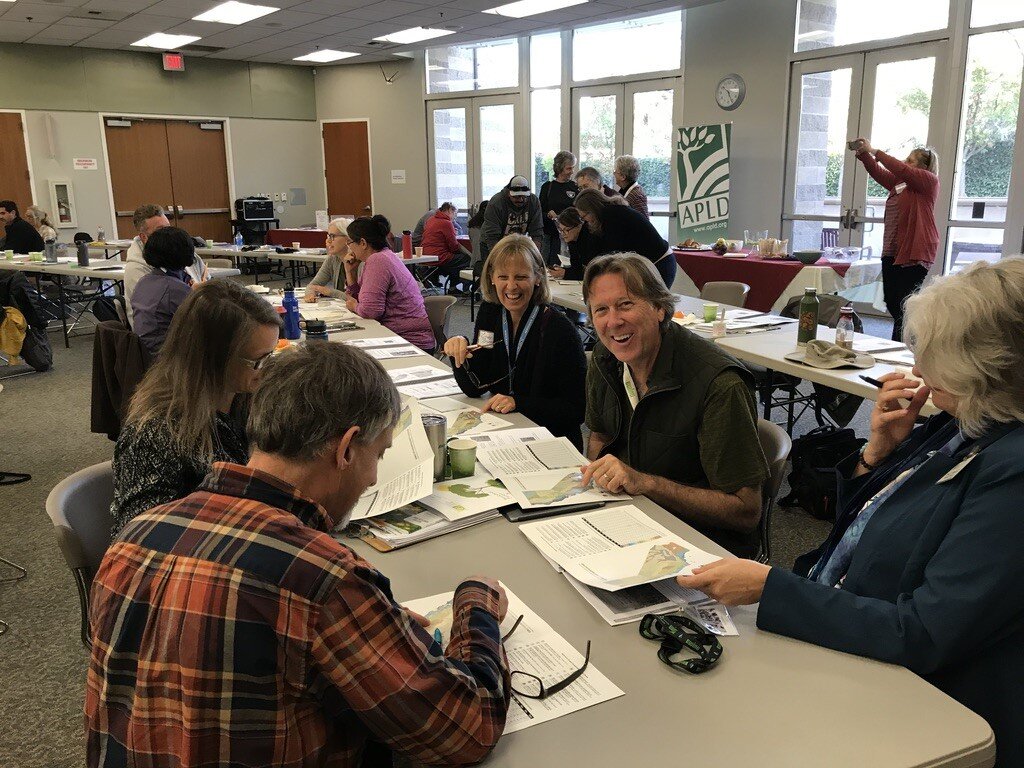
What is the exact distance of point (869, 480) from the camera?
62.2 inches

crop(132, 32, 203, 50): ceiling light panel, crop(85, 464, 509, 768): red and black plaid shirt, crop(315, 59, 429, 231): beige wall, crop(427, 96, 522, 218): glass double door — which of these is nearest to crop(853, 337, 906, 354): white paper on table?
crop(85, 464, 509, 768): red and black plaid shirt

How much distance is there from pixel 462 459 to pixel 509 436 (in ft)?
1.14

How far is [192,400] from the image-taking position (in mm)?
1819

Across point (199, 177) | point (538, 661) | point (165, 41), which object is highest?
point (165, 41)

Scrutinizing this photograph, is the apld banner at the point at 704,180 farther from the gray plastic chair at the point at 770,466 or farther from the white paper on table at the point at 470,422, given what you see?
the gray plastic chair at the point at 770,466

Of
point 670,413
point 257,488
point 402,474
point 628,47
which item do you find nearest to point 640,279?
point 670,413

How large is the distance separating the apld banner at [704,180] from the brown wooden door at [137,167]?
8.03m

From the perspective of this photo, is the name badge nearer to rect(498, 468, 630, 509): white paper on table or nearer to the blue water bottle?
rect(498, 468, 630, 509): white paper on table

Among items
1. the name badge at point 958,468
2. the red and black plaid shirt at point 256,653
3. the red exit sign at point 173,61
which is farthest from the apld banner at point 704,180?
the red and black plaid shirt at point 256,653

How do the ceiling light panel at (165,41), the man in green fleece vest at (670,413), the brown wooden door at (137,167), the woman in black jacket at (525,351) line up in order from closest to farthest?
the man in green fleece vest at (670,413) → the woman in black jacket at (525,351) → the ceiling light panel at (165,41) → the brown wooden door at (137,167)

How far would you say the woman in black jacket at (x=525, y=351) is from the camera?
114 inches

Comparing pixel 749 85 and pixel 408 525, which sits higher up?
pixel 749 85

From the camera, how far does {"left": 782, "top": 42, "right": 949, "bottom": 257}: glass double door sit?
767cm

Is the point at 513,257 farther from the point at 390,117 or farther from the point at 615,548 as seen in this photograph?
the point at 390,117
